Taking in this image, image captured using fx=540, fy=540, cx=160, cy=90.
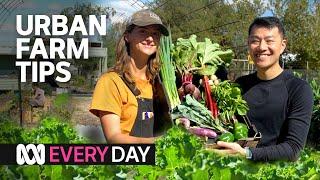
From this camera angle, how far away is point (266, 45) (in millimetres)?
1274

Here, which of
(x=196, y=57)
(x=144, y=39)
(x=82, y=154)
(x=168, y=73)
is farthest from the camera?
(x=196, y=57)

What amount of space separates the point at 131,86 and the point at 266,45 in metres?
0.33

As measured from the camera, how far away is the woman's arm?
1153 mm

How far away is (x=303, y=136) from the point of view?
1.28 metres

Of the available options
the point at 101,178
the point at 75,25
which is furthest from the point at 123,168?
the point at 75,25

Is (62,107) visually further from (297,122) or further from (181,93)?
(297,122)

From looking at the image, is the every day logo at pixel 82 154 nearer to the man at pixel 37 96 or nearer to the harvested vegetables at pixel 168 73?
the man at pixel 37 96

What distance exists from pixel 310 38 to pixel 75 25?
14033mm

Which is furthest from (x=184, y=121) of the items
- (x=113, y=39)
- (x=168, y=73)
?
(x=113, y=39)

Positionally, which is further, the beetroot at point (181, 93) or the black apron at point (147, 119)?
the beetroot at point (181, 93)

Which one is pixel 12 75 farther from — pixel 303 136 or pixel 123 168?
pixel 303 136

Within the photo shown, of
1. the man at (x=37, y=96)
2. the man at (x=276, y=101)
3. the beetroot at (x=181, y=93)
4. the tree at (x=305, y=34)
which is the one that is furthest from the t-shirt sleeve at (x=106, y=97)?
the tree at (x=305, y=34)

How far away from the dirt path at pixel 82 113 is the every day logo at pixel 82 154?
0.07 metres

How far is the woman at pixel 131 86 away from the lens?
1.19 meters
